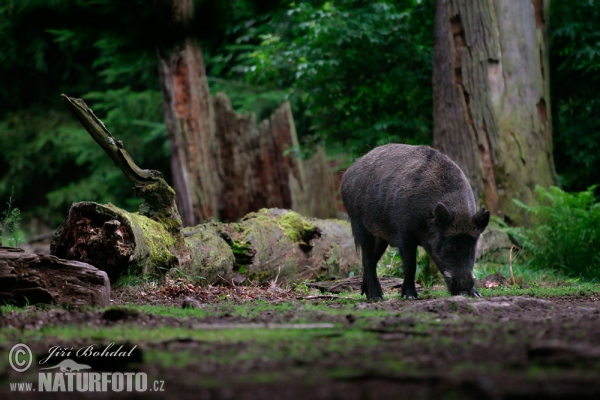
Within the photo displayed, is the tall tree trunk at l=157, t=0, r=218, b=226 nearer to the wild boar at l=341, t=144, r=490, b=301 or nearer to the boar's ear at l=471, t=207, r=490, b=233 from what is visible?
the wild boar at l=341, t=144, r=490, b=301

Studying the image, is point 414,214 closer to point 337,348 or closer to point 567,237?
point 567,237

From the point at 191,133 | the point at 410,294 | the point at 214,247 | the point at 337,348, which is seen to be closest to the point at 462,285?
the point at 410,294

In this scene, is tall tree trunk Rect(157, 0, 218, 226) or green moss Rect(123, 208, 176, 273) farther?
tall tree trunk Rect(157, 0, 218, 226)

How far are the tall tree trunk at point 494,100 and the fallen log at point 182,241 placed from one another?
113 inches

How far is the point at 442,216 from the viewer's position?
289 inches

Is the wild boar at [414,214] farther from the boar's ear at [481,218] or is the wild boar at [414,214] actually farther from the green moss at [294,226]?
the green moss at [294,226]

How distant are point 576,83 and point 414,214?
780cm

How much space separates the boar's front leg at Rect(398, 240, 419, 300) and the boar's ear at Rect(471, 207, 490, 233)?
0.70m

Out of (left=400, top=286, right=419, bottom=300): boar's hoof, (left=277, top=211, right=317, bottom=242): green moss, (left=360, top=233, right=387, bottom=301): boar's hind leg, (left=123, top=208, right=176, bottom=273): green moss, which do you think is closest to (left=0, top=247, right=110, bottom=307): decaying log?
(left=123, top=208, right=176, bottom=273): green moss

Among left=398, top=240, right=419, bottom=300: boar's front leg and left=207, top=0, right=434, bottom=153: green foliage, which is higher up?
left=207, top=0, right=434, bottom=153: green foliage

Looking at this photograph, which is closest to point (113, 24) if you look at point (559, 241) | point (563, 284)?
point (563, 284)

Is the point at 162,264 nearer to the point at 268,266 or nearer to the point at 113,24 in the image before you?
the point at 268,266

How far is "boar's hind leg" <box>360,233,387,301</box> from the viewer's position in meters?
7.82

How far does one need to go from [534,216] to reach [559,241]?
0.96 meters
